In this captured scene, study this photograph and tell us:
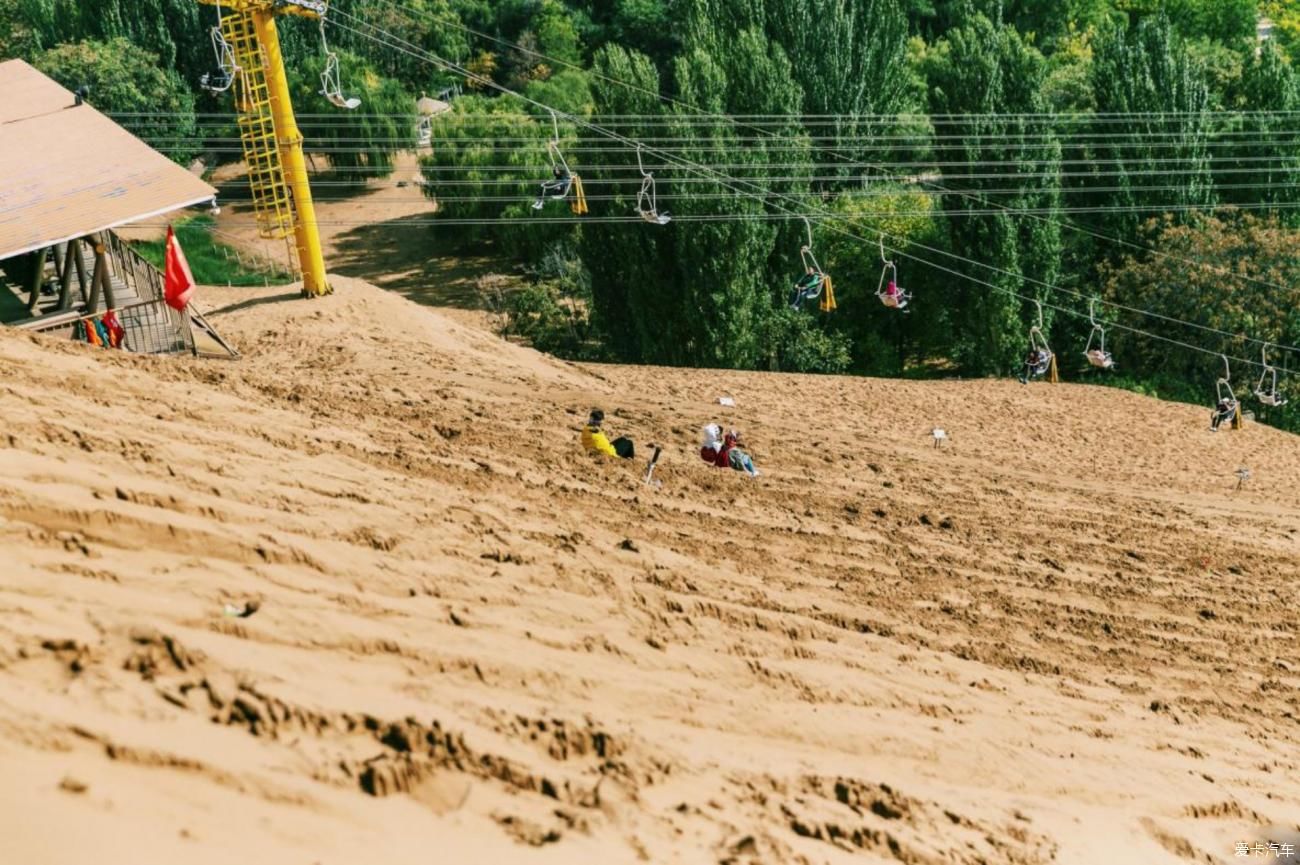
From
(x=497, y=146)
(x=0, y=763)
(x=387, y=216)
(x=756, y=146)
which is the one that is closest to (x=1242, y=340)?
(x=756, y=146)

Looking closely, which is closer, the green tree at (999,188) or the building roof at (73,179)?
the building roof at (73,179)

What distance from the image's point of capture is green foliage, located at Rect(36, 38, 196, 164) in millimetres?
48500

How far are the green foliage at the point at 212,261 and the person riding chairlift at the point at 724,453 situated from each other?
24316 mm

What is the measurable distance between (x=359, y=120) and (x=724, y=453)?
125ft

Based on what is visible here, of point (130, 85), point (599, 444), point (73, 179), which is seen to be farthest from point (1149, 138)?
point (130, 85)

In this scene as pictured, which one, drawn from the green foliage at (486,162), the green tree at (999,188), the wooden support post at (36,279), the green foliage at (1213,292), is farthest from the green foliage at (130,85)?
the green foliage at (1213,292)

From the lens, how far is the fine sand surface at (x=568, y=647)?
269 inches

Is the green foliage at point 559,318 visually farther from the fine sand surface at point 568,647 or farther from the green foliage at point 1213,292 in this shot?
the fine sand surface at point 568,647

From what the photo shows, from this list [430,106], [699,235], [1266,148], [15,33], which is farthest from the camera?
[15,33]

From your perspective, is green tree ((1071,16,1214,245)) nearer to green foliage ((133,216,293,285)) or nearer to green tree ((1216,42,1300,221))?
green tree ((1216,42,1300,221))

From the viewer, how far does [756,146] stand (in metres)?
35.9

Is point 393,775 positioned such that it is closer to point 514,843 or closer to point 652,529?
point 514,843

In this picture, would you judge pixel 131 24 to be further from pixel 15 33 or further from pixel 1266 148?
pixel 1266 148

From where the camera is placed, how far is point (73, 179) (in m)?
20.7
